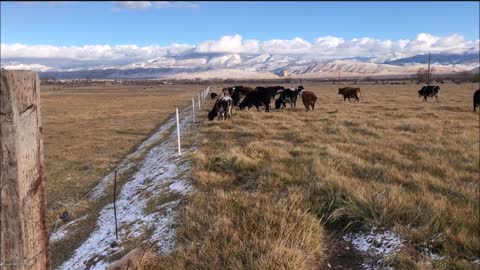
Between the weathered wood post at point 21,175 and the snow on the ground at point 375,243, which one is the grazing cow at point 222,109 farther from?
the weathered wood post at point 21,175

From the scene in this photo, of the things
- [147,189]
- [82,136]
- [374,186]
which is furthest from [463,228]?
Answer: [82,136]

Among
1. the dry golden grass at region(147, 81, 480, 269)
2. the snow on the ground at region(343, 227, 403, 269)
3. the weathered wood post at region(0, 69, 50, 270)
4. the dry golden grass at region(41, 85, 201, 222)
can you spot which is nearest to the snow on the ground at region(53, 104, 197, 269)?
the dry golden grass at region(147, 81, 480, 269)

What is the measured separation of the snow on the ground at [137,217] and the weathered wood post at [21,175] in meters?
2.35

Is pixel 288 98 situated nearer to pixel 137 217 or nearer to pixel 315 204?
pixel 137 217

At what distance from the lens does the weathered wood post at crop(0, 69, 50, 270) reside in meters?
2.74

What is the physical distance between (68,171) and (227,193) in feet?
27.7

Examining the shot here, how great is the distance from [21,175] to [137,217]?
176 inches

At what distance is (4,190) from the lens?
2824 millimetres

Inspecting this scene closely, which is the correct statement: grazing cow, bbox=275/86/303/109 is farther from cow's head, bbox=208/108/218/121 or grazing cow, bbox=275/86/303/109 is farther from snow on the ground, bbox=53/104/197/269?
snow on the ground, bbox=53/104/197/269

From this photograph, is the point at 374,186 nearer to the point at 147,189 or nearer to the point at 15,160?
the point at 147,189

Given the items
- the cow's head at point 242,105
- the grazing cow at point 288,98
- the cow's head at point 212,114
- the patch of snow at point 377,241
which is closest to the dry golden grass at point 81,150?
the cow's head at point 212,114

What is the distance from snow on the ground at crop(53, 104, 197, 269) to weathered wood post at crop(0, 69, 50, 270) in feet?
7.70

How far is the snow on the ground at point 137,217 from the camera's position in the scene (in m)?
5.83

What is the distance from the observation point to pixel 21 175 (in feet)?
9.34
